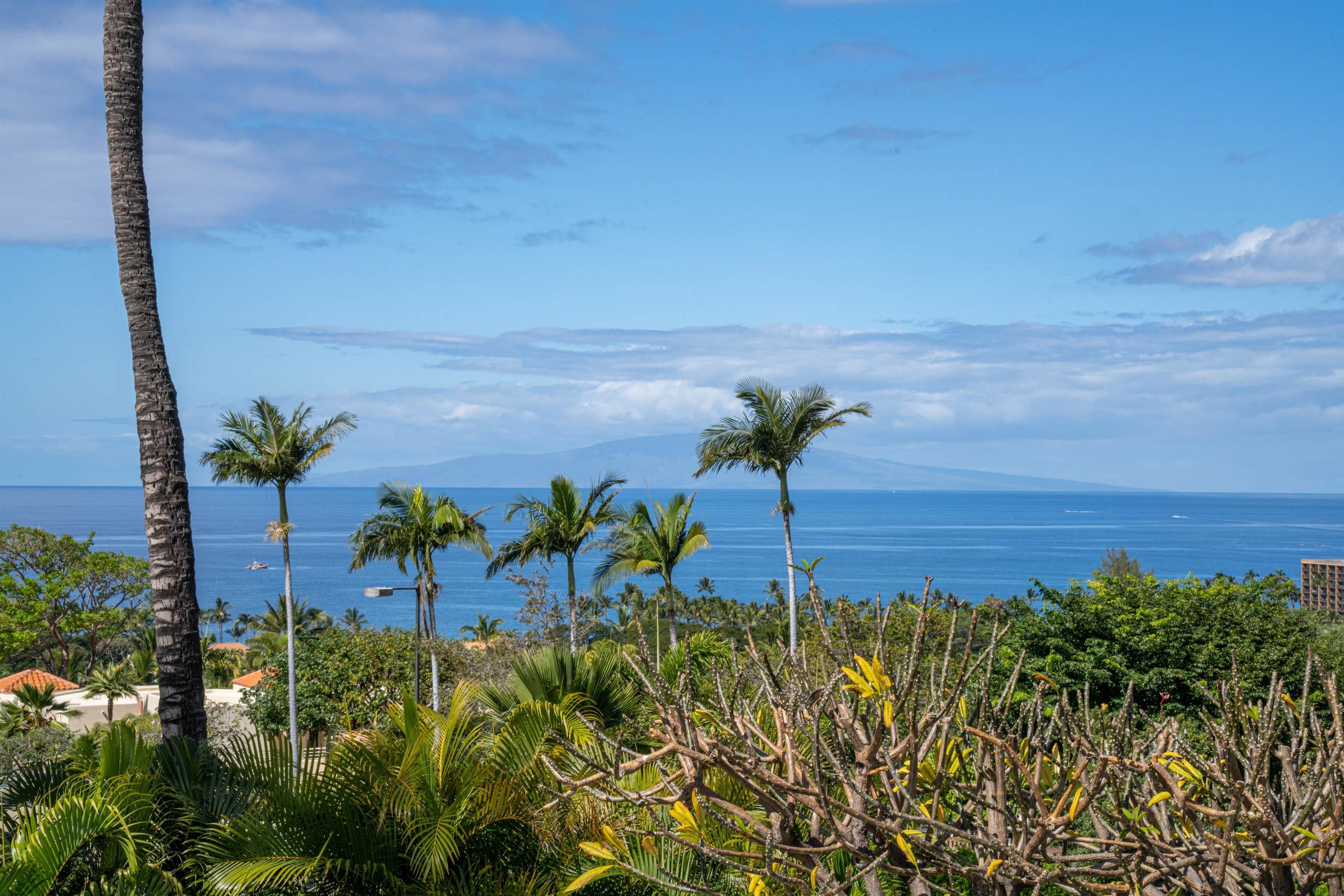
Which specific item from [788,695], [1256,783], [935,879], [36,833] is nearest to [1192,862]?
[1256,783]

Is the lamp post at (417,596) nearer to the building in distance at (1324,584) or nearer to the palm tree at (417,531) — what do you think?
the palm tree at (417,531)

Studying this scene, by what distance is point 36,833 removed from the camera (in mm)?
4980

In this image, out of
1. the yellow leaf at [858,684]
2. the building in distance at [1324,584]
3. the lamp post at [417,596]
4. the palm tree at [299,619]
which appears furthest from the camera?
the building in distance at [1324,584]

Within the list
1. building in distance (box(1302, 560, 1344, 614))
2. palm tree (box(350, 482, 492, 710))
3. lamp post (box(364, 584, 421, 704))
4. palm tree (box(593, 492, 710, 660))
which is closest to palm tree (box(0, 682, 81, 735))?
lamp post (box(364, 584, 421, 704))

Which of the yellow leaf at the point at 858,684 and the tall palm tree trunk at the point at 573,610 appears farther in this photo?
the tall palm tree trunk at the point at 573,610

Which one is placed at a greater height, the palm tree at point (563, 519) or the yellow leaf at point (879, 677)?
the yellow leaf at point (879, 677)

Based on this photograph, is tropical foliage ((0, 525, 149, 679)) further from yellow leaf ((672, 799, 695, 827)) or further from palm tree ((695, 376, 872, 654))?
yellow leaf ((672, 799, 695, 827))

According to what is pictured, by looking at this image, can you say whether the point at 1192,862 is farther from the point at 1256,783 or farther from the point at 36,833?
the point at 36,833

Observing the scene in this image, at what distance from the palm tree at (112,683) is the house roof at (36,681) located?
83 centimetres

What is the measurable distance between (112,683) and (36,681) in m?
5.10

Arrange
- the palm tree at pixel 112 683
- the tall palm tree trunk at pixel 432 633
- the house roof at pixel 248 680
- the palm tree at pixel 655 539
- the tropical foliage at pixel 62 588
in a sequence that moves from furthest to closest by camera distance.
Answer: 1. the house roof at pixel 248 680
2. the tropical foliage at pixel 62 588
3. the palm tree at pixel 112 683
4. the palm tree at pixel 655 539
5. the tall palm tree trunk at pixel 432 633

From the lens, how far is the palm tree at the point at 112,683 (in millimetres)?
32312

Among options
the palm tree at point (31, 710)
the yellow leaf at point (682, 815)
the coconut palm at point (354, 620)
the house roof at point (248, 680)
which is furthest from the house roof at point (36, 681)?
the yellow leaf at point (682, 815)

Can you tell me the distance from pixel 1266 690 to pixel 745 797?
518 inches
